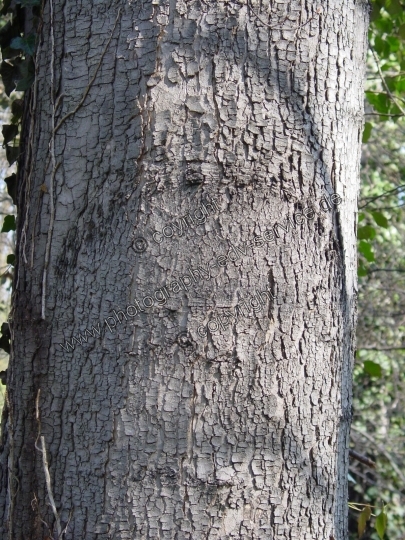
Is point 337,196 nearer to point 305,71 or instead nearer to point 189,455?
point 305,71

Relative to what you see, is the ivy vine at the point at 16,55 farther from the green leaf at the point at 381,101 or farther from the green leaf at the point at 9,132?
the green leaf at the point at 381,101

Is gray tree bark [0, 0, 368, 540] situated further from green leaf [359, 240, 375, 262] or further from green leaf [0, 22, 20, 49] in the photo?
green leaf [359, 240, 375, 262]

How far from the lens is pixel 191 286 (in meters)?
1.00

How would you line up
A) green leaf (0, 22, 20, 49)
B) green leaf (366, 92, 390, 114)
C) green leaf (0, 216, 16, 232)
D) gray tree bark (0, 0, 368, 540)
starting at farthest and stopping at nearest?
green leaf (366, 92, 390, 114) < green leaf (0, 216, 16, 232) < green leaf (0, 22, 20, 49) < gray tree bark (0, 0, 368, 540)

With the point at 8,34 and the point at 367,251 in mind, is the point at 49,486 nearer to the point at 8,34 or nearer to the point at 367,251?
the point at 8,34

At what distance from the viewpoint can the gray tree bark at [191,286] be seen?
979 mm

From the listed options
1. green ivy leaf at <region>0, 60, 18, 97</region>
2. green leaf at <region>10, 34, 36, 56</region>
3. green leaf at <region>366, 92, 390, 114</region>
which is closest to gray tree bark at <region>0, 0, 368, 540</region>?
green leaf at <region>10, 34, 36, 56</region>

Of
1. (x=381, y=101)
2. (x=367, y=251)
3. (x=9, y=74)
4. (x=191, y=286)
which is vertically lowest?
(x=191, y=286)

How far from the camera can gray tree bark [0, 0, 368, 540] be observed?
98 centimetres

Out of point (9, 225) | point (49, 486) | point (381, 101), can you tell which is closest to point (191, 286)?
point (49, 486)

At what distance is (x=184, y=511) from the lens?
0.96 meters

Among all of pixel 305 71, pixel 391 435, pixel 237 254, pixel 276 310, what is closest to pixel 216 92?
pixel 305 71

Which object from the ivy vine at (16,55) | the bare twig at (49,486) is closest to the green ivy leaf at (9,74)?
the ivy vine at (16,55)

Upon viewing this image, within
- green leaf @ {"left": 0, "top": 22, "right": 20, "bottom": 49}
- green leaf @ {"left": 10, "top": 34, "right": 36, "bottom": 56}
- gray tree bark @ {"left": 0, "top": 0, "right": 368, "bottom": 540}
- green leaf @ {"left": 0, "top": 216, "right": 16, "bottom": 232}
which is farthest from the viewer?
green leaf @ {"left": 0, "top": 216, "right": 16, "bottom": 232}
